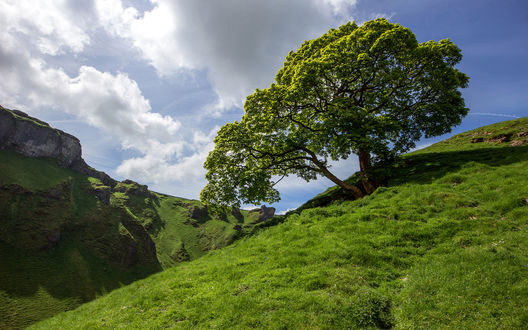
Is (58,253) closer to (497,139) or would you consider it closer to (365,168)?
(365,168)

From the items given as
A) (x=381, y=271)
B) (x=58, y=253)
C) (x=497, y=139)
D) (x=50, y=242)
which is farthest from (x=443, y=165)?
(x=50, y=242)

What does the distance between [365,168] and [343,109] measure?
679cm

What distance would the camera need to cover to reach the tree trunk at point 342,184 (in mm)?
22203

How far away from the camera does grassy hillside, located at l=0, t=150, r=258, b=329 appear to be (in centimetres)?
11288

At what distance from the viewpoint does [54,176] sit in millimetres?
189750

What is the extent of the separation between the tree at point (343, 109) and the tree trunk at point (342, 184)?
10cm

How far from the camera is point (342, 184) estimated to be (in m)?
23.2

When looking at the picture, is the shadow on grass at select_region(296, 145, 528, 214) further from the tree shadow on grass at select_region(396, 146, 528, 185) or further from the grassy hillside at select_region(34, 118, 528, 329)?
the grassy hillside at select_region(34, 118, 528, 329)

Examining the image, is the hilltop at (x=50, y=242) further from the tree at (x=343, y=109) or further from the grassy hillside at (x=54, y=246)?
the tree at (x=343, y=109)

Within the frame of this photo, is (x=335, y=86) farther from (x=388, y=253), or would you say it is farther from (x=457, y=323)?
(x=457, y=323)

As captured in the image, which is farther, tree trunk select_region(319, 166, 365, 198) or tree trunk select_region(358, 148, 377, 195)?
tree trunk select_region(319, 166, 365, 198)

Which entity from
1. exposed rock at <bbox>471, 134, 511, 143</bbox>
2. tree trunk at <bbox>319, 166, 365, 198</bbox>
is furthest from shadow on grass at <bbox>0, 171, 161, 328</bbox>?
exposed rock at <bbox>471, 134, 511, 143</bbox>

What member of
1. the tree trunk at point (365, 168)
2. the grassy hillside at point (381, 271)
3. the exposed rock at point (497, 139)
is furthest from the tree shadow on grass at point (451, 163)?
the exposed rock at point (497, 139)

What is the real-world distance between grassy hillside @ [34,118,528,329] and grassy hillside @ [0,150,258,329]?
333 ft
